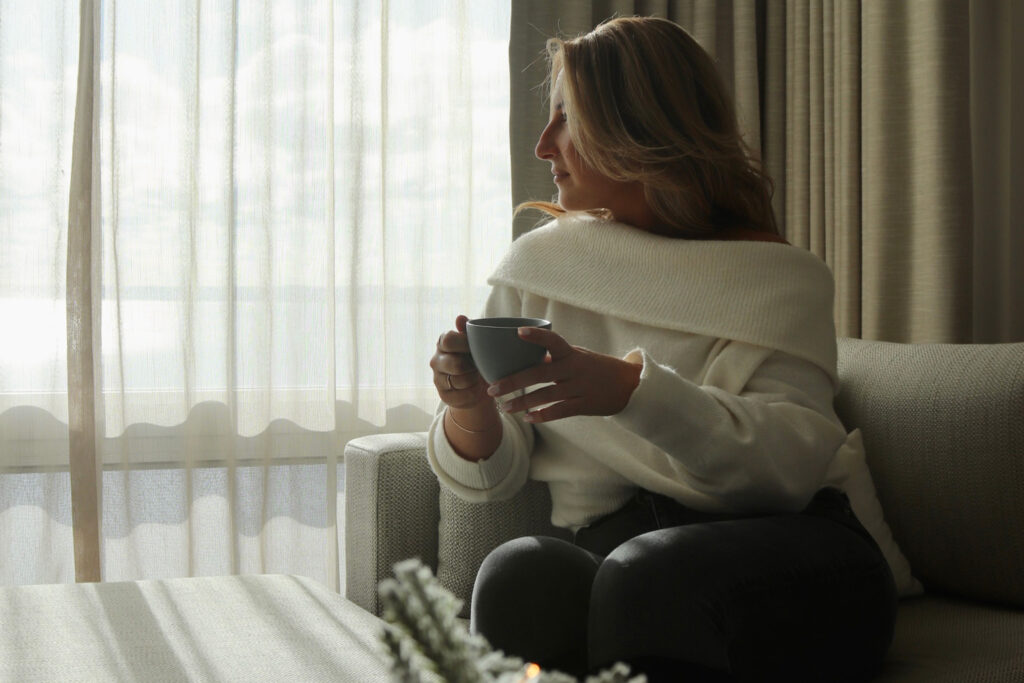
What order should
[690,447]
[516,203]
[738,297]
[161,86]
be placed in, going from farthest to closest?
[516,203]
[161,86]
[738,297]
[690,447]

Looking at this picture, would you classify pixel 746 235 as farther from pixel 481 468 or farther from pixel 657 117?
pixel 481 468

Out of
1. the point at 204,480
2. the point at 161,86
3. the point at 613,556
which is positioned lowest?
the point at 204,480

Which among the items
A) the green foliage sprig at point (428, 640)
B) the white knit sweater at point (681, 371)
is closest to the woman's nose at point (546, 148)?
the white knit sweater at point (681, 371)

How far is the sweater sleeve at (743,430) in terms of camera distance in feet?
3.70

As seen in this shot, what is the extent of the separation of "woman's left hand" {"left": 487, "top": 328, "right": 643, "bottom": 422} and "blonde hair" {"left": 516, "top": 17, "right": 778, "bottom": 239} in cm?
40

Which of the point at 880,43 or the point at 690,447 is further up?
the point at 880,43

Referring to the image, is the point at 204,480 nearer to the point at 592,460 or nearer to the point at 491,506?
the point at 491,506

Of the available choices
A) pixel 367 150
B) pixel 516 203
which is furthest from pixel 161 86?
pixel 516 203

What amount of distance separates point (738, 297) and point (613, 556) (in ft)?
1.57

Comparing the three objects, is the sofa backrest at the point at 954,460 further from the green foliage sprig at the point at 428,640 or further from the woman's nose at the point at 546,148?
the green foliage sprig at the point at 428,640

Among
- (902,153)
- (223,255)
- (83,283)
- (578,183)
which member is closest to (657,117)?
(578,183)

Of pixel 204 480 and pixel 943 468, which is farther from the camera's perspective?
pixel 204 480

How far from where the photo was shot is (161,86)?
7.55 feet

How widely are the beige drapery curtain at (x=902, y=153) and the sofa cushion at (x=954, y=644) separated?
729 millimetres
